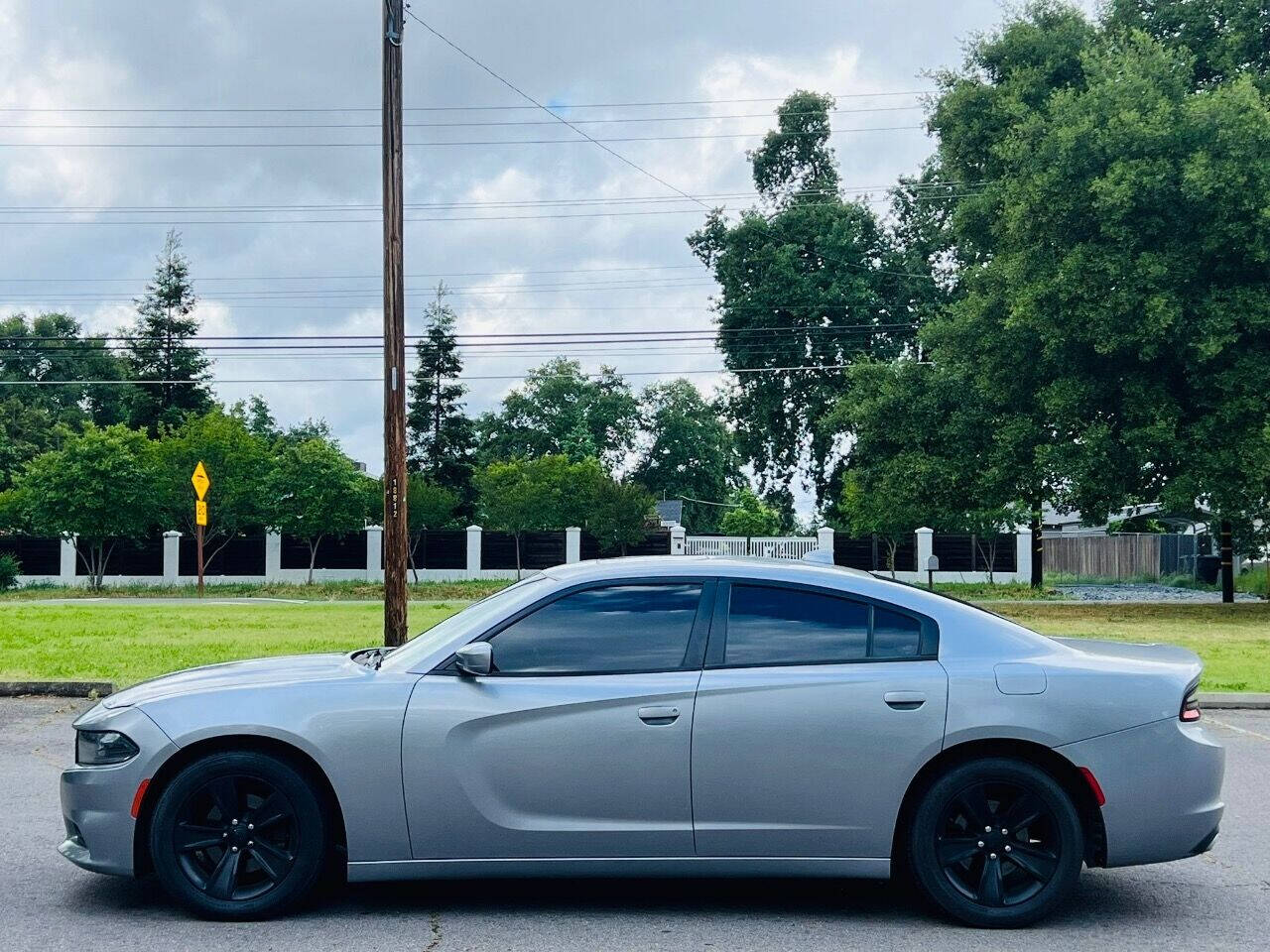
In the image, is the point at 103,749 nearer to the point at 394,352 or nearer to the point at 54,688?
the point at 54,688

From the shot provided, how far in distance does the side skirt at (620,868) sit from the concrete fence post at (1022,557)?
42616mm

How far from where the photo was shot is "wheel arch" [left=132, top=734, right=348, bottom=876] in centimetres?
541

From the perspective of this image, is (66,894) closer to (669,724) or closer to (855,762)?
(669,724)

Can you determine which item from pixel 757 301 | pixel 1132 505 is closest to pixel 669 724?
pixel 1132 505

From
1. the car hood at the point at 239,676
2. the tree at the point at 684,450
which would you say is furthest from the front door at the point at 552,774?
the tree at the point at 684,450

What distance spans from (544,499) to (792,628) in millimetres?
41824

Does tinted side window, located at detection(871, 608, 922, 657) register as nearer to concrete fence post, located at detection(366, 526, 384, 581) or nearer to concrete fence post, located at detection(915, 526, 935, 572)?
concrete fence post, located at detection(366, 526, 384, 581)

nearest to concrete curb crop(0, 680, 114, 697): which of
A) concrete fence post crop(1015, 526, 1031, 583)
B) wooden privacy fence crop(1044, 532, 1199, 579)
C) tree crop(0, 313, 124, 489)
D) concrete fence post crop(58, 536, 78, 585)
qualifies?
concrete fence post crop(58, 536, 78, 585)

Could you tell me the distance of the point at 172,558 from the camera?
4544 centimetres

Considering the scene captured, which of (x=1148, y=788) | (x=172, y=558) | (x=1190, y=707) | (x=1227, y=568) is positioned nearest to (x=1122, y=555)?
(x=1227, y=568)

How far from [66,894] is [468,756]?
2.03 m

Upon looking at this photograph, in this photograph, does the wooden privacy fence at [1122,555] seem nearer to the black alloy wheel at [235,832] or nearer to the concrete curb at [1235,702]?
the concrete curb at [1235,702]

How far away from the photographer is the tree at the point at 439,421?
2361 inches

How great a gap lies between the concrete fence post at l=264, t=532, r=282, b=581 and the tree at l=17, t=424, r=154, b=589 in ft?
12.7
